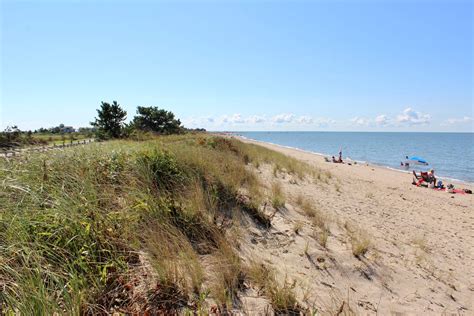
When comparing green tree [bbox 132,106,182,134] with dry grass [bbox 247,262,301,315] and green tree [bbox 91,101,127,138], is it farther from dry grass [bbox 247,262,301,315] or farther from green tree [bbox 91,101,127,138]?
dry grass [bbox 247,262,301,315]

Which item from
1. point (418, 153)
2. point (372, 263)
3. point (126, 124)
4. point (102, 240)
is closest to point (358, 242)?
point (372, 263)

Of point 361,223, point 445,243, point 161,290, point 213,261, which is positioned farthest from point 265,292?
point 445,243

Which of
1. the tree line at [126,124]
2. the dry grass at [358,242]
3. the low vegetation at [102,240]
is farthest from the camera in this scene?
the tree line at [126,124]

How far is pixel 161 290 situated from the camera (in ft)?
8.32

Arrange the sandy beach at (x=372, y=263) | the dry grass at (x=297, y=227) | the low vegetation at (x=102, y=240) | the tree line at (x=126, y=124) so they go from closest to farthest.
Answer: the low vegetation at (x=102, y=240) < the sandy beach at (x=372, y=263) < the dry grass at (x=297, y=227) < the tree line at (x=126, y=124)

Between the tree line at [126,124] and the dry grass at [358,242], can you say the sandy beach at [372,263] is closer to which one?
the dry grass at [358,242]

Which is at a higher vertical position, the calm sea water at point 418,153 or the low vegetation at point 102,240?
the low vegetation at point 102,240

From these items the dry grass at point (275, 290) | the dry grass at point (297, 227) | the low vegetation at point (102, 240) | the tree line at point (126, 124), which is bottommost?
the dry grass at point (297, 227)

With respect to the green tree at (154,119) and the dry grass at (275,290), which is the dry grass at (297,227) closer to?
the dry grass at (275,290)

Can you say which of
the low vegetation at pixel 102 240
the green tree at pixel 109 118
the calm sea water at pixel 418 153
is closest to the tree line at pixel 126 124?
the green tree at pixel 109 118

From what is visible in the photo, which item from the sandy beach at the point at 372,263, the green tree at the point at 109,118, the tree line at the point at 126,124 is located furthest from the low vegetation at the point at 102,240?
the green tree at the point at 109,118

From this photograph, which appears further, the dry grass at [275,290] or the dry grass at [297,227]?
the dry grass at [297,227]

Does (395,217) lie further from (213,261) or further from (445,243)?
(213,261)

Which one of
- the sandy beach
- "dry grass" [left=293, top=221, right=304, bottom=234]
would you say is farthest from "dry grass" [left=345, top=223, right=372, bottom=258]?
"dry grass" [left=293, top=221, right=304, bottom=234]
